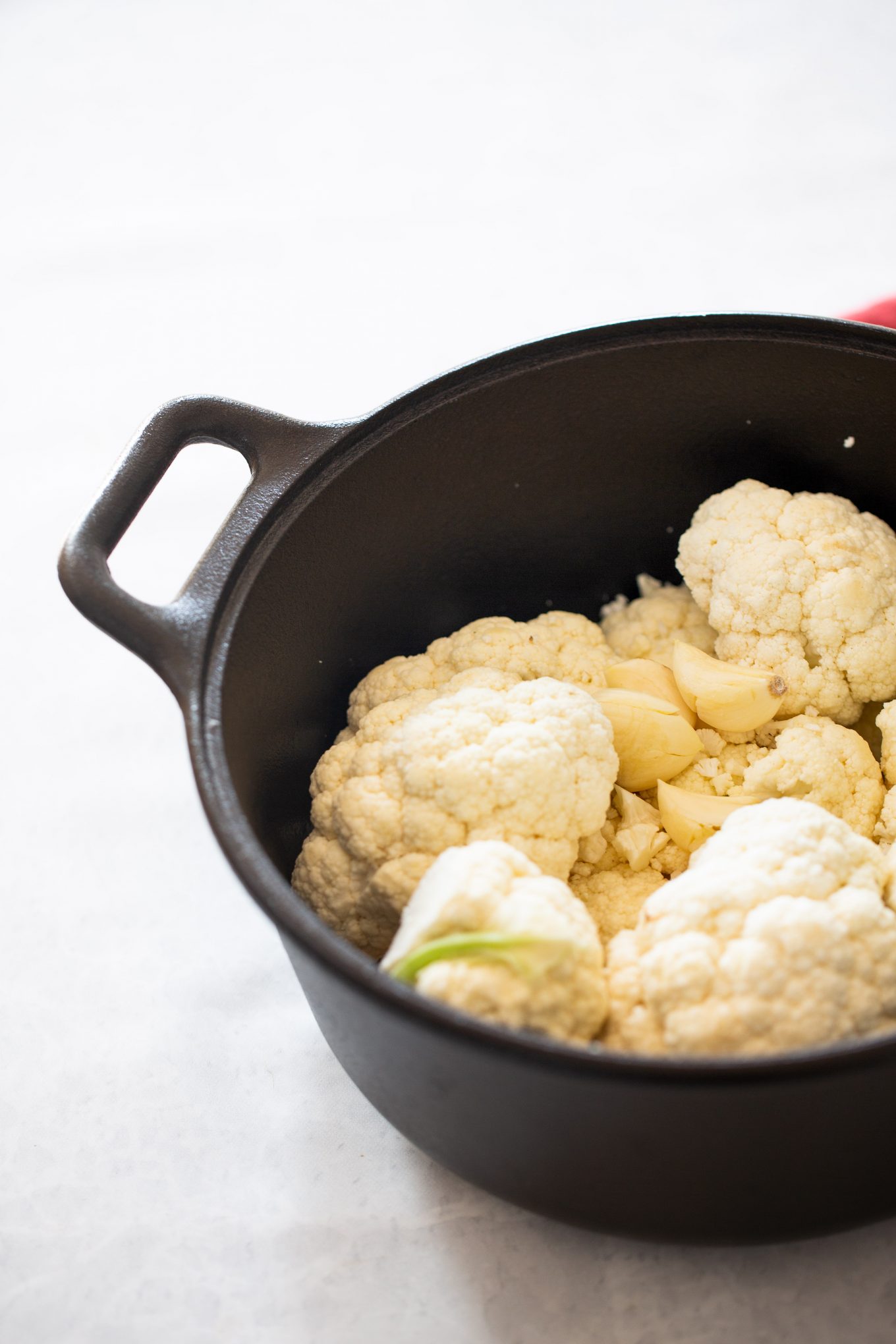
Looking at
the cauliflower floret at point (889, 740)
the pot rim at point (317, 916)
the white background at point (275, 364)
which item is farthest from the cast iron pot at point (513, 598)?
the cauliflower floret at point (889, 740)

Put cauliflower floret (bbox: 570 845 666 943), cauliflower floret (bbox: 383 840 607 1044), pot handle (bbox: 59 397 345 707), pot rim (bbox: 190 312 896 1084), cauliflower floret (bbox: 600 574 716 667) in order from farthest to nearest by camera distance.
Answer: cauliflower floret (bbox: 600 574 716 667) → cauliflower floret (bbox: 570 845 666 943) → pot handle (bbox: 59 397 345 707) → cauliflower floret (bbox: 383 840 607 1044) → pot rim (bbox: 190 312 896 1084)

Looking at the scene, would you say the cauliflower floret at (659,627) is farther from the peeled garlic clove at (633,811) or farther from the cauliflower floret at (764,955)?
the cauliflower floret at (764,955)

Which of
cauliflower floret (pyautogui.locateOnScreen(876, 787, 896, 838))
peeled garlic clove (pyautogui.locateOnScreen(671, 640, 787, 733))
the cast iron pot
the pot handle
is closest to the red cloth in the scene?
the cast iron pot

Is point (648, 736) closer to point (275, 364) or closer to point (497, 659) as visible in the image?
point (497, 659)

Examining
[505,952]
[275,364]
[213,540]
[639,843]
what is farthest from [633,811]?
[275,364]

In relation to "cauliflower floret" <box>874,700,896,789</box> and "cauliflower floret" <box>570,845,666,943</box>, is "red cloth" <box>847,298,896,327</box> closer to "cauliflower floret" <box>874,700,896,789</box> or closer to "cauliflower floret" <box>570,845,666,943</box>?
"cauliflower floret" <box>874,700,896,789</box>

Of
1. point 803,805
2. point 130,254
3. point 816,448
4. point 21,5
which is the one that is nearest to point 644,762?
point 803,805
